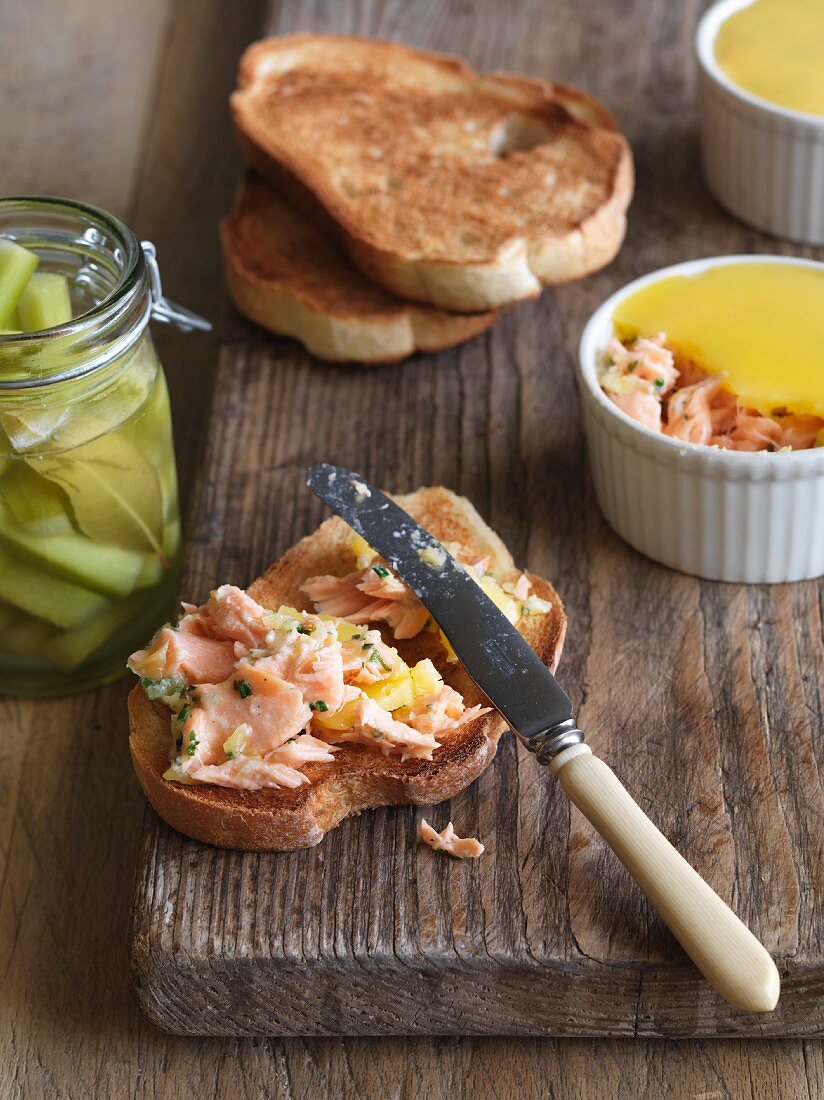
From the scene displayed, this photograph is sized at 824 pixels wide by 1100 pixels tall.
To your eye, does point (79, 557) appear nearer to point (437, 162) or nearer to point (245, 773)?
point (245, 773)

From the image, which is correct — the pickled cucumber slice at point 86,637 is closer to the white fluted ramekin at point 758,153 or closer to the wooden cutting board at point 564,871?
the wooden cutting board at point 564,871

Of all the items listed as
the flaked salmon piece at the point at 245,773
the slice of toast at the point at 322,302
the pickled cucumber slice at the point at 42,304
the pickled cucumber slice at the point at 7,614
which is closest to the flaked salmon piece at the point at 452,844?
the flaked salmon piece at the point at 245,773

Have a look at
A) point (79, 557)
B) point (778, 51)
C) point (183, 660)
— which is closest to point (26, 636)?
point (79, 557)

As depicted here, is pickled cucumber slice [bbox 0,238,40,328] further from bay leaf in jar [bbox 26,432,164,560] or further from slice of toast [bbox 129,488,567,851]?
slice of toast [bbox 129,488,567,851]

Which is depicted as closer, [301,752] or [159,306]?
[301,752]

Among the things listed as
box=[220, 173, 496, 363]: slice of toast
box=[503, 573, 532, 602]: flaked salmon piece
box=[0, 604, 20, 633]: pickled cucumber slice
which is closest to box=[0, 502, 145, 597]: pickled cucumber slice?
box=[0, 604, 20, 633]: pickled cucumber slice
